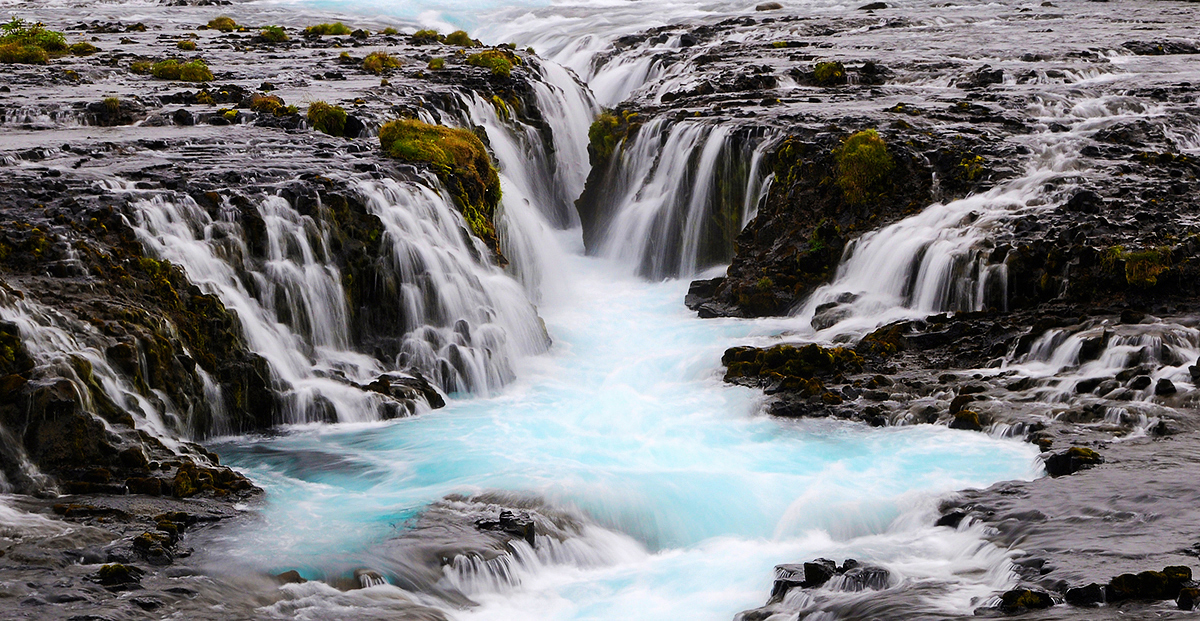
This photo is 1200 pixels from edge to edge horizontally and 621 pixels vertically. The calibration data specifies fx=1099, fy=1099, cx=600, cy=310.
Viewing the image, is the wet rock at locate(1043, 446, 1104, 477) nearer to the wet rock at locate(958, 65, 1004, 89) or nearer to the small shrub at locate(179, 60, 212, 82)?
the wet rock at locate(958, 65, 1004, 89)

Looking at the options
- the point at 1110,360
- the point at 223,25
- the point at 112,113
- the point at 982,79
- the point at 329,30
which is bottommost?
the point at 1110,360

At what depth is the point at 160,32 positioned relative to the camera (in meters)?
33.0

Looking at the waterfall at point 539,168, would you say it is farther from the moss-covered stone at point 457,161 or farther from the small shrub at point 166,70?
the small shrub at point 166,70

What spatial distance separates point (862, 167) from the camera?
732 inches

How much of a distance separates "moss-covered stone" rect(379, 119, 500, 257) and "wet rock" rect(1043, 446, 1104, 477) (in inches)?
380

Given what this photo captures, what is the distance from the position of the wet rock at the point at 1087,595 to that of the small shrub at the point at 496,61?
19140 mm

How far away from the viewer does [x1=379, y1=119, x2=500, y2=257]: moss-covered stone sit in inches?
701

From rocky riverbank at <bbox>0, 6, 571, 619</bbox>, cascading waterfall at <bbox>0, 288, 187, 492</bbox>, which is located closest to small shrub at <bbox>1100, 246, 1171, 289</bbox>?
rocky riverbank at <bbox>0, 6, 571, 619</bbox>

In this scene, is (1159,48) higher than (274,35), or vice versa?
(274,35)

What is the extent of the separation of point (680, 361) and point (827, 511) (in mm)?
5442

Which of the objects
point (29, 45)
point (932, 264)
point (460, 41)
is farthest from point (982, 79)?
point (29, 45)

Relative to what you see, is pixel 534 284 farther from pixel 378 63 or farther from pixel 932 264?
pixel 378 63

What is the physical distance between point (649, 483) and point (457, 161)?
8.63 meters

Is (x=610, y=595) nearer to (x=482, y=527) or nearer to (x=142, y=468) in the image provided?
(x=482, y=527)
